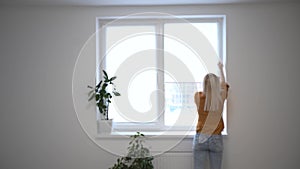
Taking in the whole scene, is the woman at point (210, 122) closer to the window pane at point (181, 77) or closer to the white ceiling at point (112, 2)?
the window pane at point (181, 77)

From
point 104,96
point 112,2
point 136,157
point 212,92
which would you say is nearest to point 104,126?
point 104,96

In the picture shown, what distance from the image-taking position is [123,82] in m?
3.02

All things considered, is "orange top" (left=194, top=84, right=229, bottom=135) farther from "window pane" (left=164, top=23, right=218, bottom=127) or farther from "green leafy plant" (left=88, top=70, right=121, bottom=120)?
"green leafy plant" (left=88, top=70, right=121, bottom=120)

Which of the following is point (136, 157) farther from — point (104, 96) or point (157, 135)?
point (104, 96)

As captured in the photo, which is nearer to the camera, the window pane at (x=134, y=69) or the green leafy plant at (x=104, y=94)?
the window pane at (x=134, y=69)

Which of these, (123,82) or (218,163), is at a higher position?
(123,82)

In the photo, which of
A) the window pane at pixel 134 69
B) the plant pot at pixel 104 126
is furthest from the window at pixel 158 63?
the plant pot at pixel 104 126

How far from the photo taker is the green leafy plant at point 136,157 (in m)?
2.93

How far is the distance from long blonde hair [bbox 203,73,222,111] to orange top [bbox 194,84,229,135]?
0.13 feet

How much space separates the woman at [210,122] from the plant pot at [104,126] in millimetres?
903
